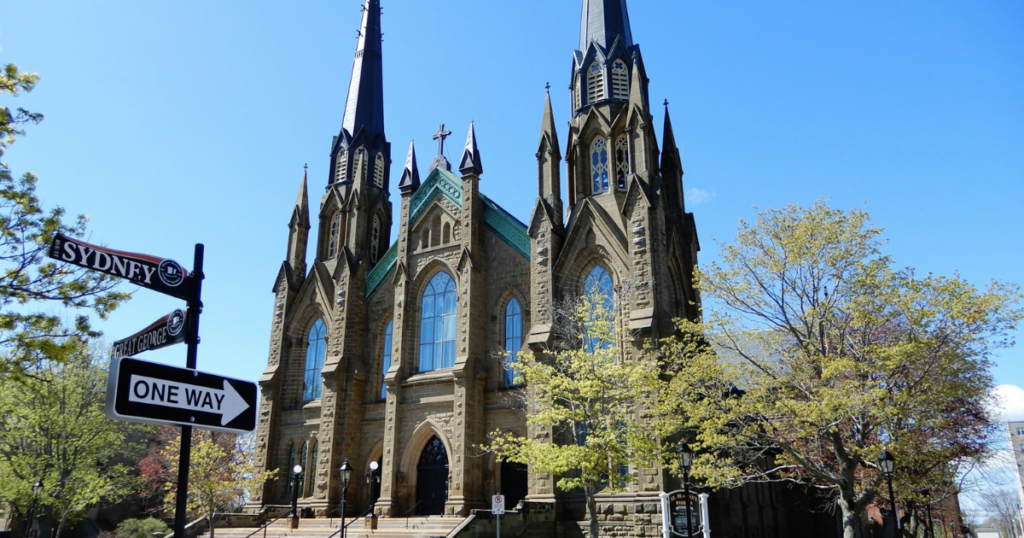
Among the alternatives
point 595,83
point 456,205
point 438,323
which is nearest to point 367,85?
point 456,205

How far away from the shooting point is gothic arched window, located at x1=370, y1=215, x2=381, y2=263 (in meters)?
34.8

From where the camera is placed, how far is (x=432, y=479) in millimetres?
28406

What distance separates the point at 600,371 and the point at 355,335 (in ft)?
45.8

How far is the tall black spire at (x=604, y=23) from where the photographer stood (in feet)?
104

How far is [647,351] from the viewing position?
24.2 m

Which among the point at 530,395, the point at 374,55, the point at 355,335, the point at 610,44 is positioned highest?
the point at 374,55

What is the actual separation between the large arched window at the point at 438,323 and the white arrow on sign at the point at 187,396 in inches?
943

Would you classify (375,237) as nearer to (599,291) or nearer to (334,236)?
(334,236)

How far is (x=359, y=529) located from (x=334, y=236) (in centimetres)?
1433

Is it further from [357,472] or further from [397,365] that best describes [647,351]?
[357,472]

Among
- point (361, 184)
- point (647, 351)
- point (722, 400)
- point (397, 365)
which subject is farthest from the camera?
point (361, 184)

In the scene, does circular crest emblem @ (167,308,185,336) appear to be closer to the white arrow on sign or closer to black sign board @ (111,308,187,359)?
black sign board @ (111,308,187,359)

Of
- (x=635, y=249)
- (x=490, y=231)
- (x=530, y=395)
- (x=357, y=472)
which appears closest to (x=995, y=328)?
(x=635, y=249)

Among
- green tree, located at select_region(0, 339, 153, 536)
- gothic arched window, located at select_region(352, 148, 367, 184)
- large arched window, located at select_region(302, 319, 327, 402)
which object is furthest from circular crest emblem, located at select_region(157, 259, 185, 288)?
green tree, located at select_region(0, 339, 153, 536)
